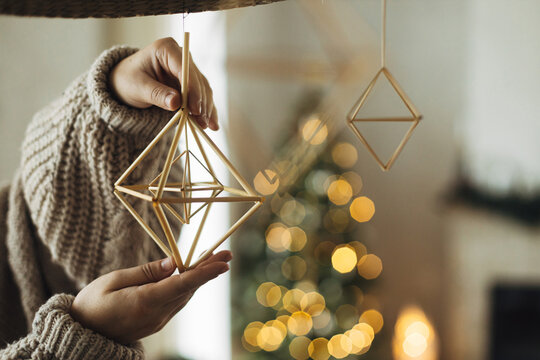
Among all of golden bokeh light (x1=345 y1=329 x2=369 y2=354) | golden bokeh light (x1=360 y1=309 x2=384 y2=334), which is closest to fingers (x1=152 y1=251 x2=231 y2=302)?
golden bokeh light (x1=345 y1=329 x2=369 y2=354)

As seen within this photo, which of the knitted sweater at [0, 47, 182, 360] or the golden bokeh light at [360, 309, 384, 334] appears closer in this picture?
the knitted sweater at [0, 47, 182, 360]

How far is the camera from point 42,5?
349 mm

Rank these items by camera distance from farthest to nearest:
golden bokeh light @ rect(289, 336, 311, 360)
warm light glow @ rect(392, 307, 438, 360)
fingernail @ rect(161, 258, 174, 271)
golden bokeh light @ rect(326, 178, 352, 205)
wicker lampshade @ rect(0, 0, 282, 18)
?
1. warm light glow @ rect(392, 307, 438, 360)
2. golden bokeh light @ rect(326, 178, 352, 205)
3. golden bokeh light @ rect(289, 336, 311, 360)
4. fingernail @ rect(161, 258, 174, 271)
5. wicker lampshade @ rect(0, 0, 282, 18)

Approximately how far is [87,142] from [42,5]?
34 centimetres

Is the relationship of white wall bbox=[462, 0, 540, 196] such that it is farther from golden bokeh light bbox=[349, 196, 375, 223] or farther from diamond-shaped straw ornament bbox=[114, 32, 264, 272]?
diamond-shaped straw ornament bbox=[114, 32, 264, 272]

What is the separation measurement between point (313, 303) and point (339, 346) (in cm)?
19

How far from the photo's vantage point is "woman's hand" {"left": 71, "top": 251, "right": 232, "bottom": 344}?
439 mm

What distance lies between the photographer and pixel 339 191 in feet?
6.26

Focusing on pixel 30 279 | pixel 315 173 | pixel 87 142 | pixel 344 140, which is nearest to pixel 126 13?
pixel 87 142

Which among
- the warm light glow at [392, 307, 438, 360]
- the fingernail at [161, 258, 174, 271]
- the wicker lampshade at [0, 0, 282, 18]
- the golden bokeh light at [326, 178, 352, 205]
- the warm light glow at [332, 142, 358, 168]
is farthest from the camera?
the warm light glow at [392, 307, 438, 360]

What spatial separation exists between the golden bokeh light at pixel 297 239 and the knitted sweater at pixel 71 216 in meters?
1.08

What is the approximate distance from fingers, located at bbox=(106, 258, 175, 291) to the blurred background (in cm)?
110

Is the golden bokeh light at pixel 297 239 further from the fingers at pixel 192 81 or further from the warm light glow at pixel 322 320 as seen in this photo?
the fingers at pixel 192 81

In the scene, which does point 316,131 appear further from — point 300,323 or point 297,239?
point 300,323
